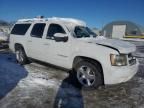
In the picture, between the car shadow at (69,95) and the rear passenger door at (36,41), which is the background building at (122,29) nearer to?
the rear passenger door at (36,41)

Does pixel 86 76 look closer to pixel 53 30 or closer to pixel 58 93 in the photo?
pixel 58 93

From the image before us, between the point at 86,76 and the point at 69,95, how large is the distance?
2.72 ft

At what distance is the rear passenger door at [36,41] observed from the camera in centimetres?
665

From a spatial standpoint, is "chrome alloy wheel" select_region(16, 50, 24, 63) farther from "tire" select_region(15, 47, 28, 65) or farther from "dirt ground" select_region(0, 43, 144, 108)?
"dirt ground" select_region(0, 43, 144, 108)

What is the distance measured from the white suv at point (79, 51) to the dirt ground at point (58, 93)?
41 centimetres

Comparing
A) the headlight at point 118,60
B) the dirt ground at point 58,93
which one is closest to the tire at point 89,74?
the dirt ground at point 58,93

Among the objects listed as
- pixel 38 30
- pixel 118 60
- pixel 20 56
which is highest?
pixel 38 30

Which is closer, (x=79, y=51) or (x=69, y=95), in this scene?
(x=69, y=95)

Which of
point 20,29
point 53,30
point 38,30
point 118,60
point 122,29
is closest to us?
point 118,60

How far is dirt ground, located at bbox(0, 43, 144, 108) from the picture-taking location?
14.1 feet

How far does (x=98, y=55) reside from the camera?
4.96 metres

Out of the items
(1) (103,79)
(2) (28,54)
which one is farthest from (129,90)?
(2) (28,54)

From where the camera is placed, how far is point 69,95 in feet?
15.9

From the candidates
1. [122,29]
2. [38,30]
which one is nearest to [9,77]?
[38,30]
